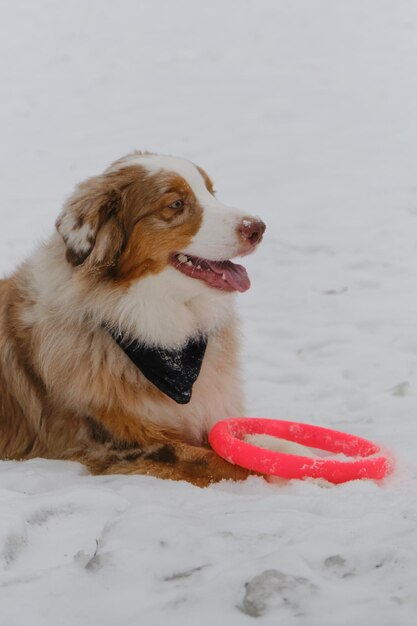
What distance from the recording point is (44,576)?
275 centimetres

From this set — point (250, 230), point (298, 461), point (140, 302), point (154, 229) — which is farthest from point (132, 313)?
point (298, 461)

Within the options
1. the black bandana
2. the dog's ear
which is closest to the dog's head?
the dog's ear

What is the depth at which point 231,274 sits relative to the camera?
14.6 ft

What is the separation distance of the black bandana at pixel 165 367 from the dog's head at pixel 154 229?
352 mm

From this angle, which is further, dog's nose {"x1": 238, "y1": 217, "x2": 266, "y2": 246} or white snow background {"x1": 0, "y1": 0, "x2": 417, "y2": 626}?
dog's nose {"x1": 238, "y1": 217, "x2": 266, "y2": 246}

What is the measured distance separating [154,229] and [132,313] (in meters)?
0.44

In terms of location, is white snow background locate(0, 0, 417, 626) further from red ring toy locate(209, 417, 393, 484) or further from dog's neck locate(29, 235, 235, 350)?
dog's neck locate(29, 235, 235, 350)

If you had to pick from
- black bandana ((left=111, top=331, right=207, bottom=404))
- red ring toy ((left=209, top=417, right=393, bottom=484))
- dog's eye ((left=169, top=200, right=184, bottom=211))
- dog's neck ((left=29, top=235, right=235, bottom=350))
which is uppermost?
dog's eye ((left=169, top=200, right=184, bottom=211))

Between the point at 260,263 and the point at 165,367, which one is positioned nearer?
the point at 165,367

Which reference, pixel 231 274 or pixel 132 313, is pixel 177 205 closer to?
pixel 231 274

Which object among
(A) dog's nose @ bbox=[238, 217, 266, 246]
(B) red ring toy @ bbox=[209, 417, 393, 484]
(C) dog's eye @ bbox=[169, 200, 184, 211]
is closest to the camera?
(B) red ring toy @ bbox=[209, 417, 393, 484]

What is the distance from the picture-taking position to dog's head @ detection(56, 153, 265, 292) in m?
4.30

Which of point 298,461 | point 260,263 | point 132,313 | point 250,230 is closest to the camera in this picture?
point 298,461

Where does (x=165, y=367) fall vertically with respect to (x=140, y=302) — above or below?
below
